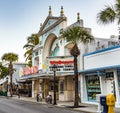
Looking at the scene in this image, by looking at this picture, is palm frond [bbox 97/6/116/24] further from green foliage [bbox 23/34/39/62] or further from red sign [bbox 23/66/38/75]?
green foliage [bbox 23/34/39/62]

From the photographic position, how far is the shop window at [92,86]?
29612mm

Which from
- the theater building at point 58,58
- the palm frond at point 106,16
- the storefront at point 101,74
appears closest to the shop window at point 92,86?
the storefront at point 101,74

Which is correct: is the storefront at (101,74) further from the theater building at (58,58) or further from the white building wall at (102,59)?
the theater building at (58,58)

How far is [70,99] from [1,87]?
160 ft

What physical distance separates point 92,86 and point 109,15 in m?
10.4

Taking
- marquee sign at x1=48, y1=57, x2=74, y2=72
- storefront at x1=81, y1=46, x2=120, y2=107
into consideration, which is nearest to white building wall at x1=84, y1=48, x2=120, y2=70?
storefront at x1=81, y1=46, x2=120, y2=107

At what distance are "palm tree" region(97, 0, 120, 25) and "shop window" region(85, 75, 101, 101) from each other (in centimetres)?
844

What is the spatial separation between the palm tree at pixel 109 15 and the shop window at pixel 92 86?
27.7 ft

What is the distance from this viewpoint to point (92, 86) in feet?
101

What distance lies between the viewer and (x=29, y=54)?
65188 millimetres

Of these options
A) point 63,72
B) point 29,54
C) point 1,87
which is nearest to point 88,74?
point 63,72

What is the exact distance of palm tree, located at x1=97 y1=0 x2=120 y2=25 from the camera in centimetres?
2250

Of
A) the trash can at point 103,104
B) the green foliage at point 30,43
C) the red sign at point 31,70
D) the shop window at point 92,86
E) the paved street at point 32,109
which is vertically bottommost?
the paved street at point 32,109

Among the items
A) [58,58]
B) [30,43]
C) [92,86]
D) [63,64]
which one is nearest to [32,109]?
[92,86]
